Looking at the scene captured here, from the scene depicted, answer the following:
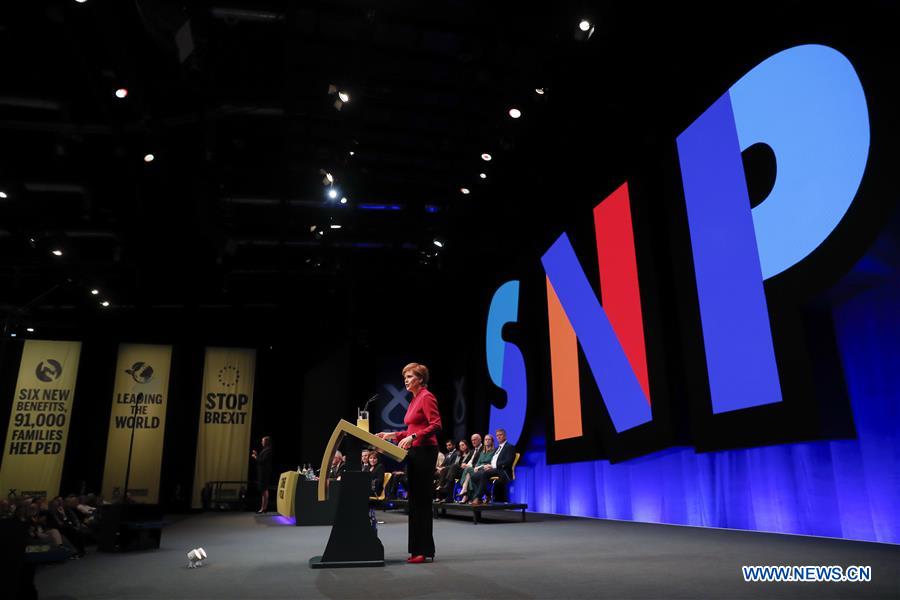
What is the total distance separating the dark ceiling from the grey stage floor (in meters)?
A: 3.64

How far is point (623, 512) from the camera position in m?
6.69

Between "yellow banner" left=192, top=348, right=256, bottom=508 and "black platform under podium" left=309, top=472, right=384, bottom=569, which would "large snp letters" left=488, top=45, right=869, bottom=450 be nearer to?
"black platform under podium" left=309, top=472, right=384, bottom=569

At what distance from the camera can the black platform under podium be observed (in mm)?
3281

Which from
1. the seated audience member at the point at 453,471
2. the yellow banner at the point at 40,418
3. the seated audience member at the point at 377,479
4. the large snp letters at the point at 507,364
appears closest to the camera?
the large snp letters at the point at 507,364

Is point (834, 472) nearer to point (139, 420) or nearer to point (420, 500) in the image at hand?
point (420, 500)

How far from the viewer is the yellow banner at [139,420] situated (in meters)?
12.8

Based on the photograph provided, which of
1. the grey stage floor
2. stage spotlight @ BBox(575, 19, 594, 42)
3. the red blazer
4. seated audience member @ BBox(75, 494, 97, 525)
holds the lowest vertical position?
the grey stage floor

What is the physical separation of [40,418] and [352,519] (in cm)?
1245

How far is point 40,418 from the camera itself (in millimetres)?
12555

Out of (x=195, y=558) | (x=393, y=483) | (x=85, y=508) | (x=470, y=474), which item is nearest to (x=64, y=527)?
(x=195, y=558)

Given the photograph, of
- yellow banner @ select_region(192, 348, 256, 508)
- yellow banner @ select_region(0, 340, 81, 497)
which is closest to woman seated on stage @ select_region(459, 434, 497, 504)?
yellow banner @ select_region(192, 348, 256, 508)

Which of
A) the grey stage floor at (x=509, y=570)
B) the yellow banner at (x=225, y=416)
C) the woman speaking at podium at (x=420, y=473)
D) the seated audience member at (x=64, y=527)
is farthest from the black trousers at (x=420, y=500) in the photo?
the yellow banner at (x=225, y=416)

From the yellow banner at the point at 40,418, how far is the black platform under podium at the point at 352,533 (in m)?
11.7

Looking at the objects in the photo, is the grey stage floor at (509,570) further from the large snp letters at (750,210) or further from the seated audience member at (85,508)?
the seated audience member at (85,508)
